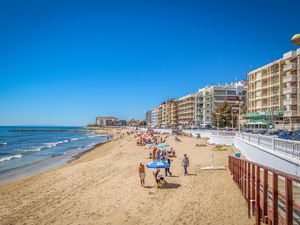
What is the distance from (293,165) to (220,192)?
3.96m

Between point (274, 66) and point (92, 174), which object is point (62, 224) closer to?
point (92, 174)

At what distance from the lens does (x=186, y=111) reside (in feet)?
342

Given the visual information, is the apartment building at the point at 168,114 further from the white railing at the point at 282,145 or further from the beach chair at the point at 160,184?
the beach chair at the point at 160,184

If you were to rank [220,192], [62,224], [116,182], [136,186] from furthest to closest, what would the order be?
[116,182], [136,186], [220,192], [62,224]

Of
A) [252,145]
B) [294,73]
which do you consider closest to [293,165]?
[252,145]

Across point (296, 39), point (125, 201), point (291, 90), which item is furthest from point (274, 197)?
point (291, 90)

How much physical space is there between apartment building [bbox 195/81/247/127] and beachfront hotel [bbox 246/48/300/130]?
77.2 ft

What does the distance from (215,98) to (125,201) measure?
75.8m

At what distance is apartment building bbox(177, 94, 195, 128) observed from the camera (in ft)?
323

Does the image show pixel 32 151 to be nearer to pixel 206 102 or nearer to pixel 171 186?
pixel 171 186

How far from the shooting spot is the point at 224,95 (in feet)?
275

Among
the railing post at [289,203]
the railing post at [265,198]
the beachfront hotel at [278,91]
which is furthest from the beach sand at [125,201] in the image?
the beachfront hotel at [278,91]

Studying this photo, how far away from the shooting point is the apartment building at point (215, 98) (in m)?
82.8

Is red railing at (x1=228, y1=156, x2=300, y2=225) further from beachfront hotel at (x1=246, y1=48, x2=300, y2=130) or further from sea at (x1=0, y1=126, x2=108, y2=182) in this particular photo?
beachfront hotel at (x1=246, y1=48, x2=300, y2=130)
